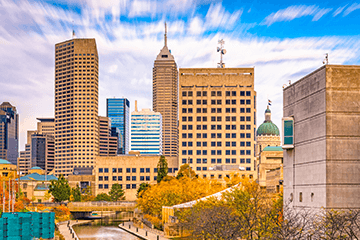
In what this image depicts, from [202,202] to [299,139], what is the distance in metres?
34.6

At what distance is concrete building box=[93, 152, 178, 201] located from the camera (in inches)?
7436

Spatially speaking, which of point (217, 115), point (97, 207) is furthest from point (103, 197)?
point (217, 115)

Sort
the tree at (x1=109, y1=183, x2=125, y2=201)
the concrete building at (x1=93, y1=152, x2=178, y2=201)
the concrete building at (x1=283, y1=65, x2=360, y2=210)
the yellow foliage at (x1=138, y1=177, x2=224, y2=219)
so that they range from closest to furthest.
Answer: the concrete building at (x1=283, y1=65, x2=360, y2=210) → the yellow foliage at (x1=138, y1=177, x2=224, y2=219) → the tree at (x1=109, y1=183, x2=125, y2=201) → the concrete building at (x1=93, y1=152, x2=178, y2=201)

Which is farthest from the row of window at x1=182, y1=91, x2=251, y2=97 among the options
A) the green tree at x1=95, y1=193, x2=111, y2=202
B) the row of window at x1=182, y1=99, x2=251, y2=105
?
the green tree at x1=95, y1=193, x2=111, y2=202

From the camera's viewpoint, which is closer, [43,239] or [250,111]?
[43,239]

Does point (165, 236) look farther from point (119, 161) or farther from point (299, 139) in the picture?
point (119, 161)

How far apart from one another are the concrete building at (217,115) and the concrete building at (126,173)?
18500 millimetres

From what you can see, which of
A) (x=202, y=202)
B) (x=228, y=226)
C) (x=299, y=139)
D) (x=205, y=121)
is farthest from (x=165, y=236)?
(x=205, y=121)

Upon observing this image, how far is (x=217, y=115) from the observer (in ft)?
→ 587

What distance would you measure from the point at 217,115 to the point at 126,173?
42080mm

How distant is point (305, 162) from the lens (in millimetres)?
37438

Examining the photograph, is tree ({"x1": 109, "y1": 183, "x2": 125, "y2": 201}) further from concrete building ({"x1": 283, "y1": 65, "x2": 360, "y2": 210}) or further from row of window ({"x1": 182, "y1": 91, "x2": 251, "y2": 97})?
concrete building ({"x1": 283, "y1": 65, "x2": 360, "y2": 210})

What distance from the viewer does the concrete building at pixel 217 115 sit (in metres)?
177

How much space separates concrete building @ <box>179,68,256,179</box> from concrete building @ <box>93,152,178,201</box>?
18.5 metres
